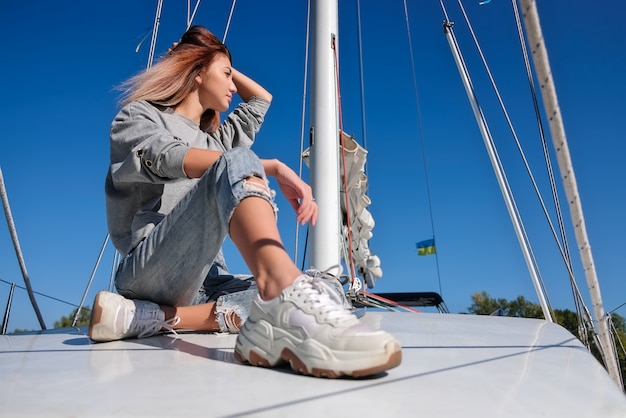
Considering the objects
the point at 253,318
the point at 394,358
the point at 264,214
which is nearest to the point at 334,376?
the point at 394,358

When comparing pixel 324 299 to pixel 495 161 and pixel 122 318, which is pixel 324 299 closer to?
pixel 122 318

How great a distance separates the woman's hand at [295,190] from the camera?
1270 millimetres

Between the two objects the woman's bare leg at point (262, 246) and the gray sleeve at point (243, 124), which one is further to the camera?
the gray sleeve at point (243, 124)

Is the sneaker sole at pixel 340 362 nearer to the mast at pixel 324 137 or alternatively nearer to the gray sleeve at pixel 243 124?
the gray sleeve at pixel 243 124

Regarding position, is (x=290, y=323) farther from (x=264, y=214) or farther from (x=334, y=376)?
(x=264, y=214)

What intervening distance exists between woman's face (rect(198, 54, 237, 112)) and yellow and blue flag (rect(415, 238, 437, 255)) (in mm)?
6153

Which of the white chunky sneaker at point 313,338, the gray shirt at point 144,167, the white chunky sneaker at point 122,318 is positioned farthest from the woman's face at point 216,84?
the white chunky sneaker at point 313,338

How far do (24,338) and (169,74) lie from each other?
99 cm

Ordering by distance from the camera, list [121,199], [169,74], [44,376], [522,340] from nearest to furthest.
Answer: [44,376] < [522,340] < [121,199] < [169,74]

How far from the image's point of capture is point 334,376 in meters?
0.87

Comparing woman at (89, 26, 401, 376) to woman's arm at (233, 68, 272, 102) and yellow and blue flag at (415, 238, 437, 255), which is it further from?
yellow and blue flag at (415, 238, 437, 255)

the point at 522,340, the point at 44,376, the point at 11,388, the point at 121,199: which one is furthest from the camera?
the point at 121,199

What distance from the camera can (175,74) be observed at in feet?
5.74

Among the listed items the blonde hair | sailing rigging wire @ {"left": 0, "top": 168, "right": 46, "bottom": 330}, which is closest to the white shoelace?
the blonde hair
